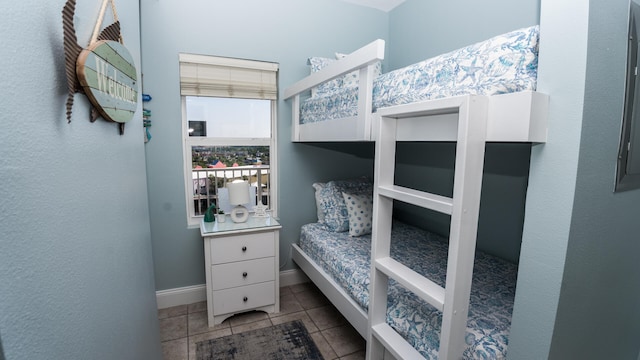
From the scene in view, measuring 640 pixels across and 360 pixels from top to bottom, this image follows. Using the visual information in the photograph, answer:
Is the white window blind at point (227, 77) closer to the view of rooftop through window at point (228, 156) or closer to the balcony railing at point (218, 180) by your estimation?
the view of rooftop through window at point (228, 156)

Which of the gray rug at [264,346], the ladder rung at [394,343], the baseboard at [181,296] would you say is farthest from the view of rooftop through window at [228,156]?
the ladder rung at [394,343]

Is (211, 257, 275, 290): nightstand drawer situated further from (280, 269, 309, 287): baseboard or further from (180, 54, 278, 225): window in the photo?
(180, 54, 278, 225): window

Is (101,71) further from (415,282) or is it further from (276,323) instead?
(276,323)

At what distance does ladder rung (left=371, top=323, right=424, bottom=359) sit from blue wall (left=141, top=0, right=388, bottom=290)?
1.52 metres

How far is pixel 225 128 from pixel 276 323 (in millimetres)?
1648

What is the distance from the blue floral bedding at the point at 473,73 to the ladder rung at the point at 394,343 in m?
1.09

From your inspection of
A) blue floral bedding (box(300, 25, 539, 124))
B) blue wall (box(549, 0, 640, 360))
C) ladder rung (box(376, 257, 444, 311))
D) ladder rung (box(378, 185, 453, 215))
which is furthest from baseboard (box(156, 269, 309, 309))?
blue wall (box(549, 0, 640, 360))

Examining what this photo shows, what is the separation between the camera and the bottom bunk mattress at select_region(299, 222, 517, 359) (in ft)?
4.00

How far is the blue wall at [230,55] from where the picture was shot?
2.28 meters

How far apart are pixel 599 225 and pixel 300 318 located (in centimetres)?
197

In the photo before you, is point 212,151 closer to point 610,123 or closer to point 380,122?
point 380,122

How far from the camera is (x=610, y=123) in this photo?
979 millimetres

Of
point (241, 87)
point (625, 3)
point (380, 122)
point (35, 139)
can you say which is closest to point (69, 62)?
point (35, 139)

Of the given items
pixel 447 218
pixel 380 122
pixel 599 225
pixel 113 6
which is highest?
pixel 113 6
